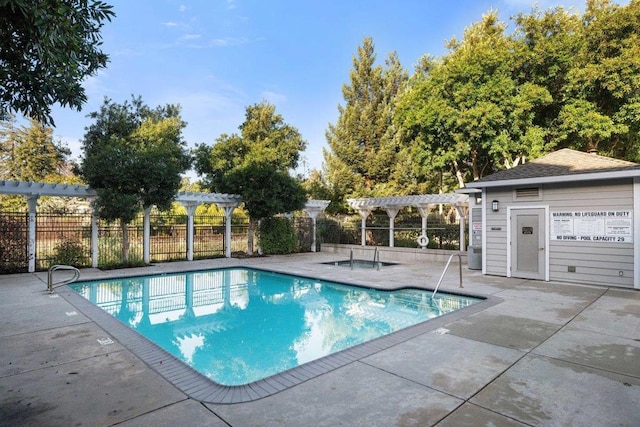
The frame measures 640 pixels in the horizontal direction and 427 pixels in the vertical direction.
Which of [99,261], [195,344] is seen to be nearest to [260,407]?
[195,344]

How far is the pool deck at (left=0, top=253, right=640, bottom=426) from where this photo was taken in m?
2.50

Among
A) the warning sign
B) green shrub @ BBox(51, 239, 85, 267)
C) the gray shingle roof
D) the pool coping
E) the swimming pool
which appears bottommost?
the swimming pool

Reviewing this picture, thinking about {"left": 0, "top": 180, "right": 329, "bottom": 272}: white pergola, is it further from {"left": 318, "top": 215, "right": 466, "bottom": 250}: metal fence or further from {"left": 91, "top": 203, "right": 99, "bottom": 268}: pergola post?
{"left": 318, "top": 215, "right": 466, "bottom": 250}: metal fence

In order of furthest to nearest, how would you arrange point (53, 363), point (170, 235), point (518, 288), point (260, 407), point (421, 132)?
point (421, 132) → point (170, 235) → point (518, 288) → point (53, 363) → point (260, 407)

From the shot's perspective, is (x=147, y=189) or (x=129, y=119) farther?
(x=129, y=119)

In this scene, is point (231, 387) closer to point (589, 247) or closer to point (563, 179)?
point (563, 179)

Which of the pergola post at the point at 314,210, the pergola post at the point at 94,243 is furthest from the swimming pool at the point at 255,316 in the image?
the pergola post at the point at 314,210

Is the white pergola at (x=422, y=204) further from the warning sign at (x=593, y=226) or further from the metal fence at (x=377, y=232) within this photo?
the warning sign at (x=593, y=226)

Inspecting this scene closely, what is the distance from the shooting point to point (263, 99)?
21.0 meters

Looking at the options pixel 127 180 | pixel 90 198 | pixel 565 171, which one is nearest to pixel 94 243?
pixel 90 198

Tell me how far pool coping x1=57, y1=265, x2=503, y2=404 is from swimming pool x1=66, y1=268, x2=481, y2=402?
10cm

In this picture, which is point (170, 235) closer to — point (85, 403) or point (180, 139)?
point (180, 139)

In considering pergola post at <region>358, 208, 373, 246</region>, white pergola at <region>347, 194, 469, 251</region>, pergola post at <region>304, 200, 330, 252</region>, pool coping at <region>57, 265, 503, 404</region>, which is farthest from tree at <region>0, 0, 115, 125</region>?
pergola post at <region>358, 208, 373, 246</region>

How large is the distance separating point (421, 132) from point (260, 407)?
48.8 feet
